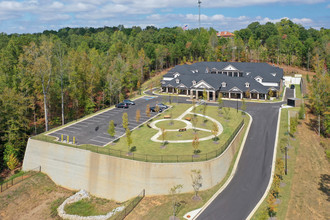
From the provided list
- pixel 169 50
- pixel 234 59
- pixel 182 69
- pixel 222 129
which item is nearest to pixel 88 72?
pixel 182 69

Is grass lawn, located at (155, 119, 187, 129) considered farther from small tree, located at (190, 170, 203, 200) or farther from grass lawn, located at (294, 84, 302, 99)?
grass lawn, located at (294, 84, 302, 99)

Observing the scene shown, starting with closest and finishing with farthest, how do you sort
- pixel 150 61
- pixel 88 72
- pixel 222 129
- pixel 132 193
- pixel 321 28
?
pixel 132 193
pixel 222 129
pixel 88 72
pixel 150 61
pixel 321 28

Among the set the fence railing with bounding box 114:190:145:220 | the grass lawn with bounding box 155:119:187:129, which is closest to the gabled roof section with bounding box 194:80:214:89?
the grass lawn with bounding box 155:119:187:129

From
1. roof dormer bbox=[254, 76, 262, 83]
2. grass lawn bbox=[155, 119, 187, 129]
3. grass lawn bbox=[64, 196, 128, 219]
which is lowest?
grass lawn bbox=[64, 196, 128, 219]

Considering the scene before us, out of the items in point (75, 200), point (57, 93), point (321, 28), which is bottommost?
point (75, 200)

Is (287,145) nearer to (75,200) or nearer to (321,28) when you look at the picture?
(75,200)

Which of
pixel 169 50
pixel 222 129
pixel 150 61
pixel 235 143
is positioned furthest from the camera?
pixel 169 50

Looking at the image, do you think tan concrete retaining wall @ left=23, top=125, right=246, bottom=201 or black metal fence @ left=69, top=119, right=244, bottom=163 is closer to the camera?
tan concrete retaining wall @ left=23, top=125, right=246, bottom=201
